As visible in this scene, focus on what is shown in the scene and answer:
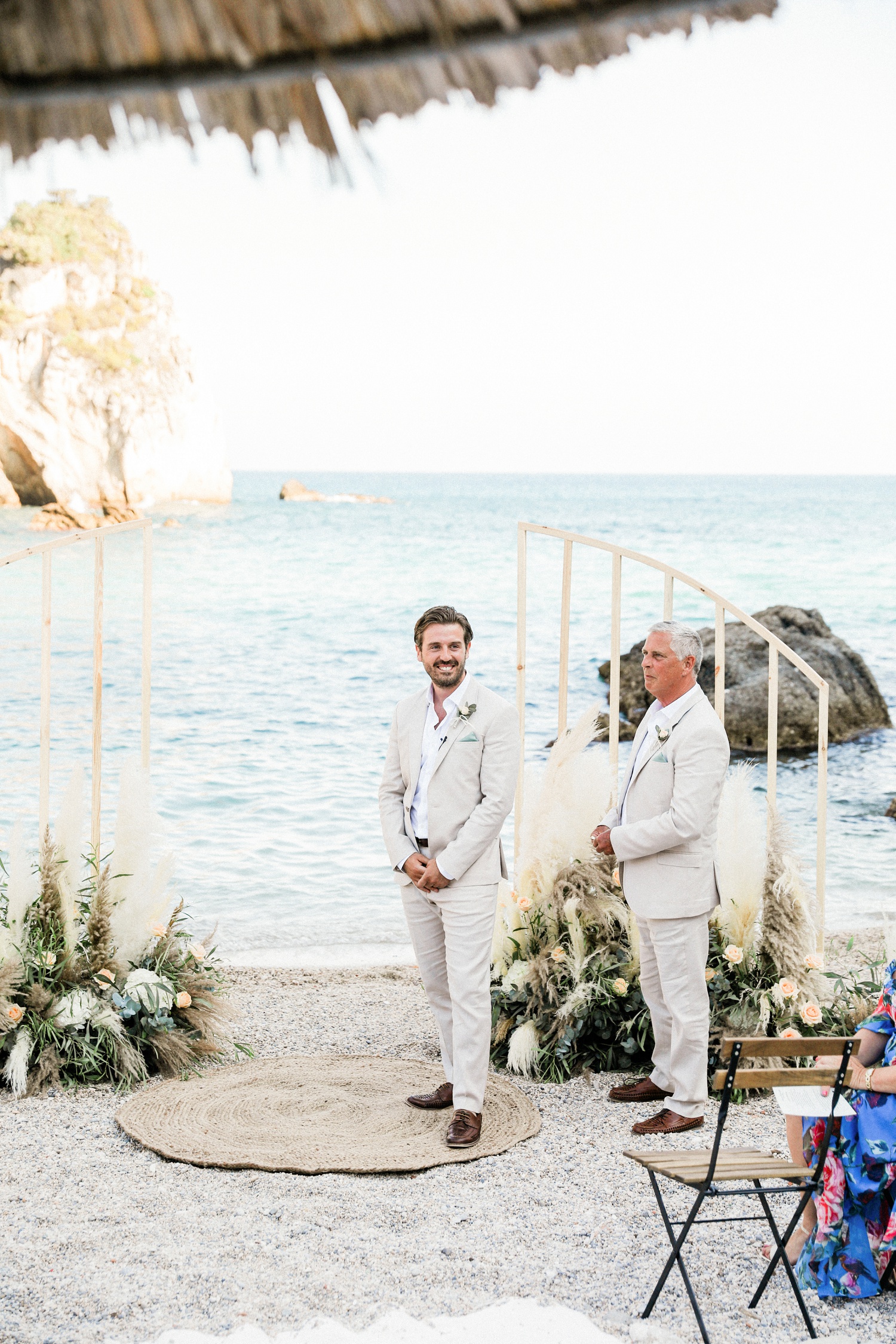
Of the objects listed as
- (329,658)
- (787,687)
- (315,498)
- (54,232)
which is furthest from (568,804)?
(315,498)

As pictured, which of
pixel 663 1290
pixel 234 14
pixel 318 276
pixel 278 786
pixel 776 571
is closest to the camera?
pixel 234 14

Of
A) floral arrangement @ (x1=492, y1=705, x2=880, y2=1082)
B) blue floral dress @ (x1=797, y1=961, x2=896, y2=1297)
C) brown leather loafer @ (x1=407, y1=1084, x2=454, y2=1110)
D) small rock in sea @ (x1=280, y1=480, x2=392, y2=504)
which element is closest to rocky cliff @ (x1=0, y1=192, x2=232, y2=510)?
small rock in sea @ (x1=280, y1=480, x2=392, y2=504)

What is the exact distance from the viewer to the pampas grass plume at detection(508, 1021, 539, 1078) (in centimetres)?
490

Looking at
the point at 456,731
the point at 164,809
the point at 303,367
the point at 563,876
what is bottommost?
the point at 164,809

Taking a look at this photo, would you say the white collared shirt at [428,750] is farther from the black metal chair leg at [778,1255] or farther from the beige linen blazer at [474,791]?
the black metal chair leg at [778,1255]

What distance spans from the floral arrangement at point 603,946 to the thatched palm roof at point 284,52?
3.49 m

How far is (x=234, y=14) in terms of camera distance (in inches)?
68.6

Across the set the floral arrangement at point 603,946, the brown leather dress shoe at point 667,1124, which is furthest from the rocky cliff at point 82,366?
the brown leather dress shoe at point 667,1124

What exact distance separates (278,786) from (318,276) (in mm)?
35817

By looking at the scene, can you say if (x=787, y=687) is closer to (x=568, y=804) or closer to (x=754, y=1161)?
(x=568, y=804)

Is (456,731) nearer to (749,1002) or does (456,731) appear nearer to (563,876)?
(563,876)

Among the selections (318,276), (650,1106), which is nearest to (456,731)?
(650,1106)

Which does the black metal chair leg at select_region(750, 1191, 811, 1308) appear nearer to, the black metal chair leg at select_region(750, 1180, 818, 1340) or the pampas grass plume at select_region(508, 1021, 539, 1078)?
the black metal chair leg at select_region(750, 1180, 818, 1340)

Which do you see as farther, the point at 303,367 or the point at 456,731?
the point at 303,367
